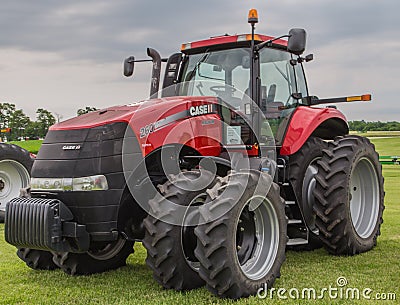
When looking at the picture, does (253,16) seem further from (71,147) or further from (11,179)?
(11,179)

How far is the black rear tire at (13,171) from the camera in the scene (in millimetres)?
11094

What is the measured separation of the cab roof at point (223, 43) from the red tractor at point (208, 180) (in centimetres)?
1

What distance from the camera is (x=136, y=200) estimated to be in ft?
18.8

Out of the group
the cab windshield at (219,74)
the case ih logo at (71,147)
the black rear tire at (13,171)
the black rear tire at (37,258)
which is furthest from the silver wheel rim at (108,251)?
the black rear tire at (13,171)

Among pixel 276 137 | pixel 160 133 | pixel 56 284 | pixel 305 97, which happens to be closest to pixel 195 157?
pixel 160 133

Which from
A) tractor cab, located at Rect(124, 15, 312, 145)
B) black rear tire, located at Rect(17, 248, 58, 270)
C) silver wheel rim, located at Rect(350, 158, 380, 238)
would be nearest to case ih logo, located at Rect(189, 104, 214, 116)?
tractor cab, located at Rect(124, 15, 312, 145)

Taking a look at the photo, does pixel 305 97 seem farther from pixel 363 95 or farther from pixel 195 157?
pixel 195 157

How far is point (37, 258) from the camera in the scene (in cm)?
646

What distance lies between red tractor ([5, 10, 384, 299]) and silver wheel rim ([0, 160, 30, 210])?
15.9 feet

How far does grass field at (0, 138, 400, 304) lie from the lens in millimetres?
5293

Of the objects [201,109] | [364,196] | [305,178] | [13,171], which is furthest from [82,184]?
[13,171]

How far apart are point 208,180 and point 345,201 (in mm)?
2210

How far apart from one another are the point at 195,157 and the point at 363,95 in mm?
2756

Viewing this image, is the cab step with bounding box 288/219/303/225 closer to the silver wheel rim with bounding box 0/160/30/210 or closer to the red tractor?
→ the red tractor
